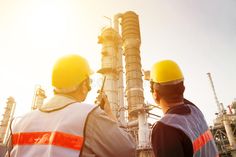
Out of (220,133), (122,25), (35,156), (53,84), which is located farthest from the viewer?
(122,25)

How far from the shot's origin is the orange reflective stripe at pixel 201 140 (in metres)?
2.18

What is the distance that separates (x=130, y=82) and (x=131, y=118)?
4.61 metres

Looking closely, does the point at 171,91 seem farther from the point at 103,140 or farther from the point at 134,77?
the point at 134,77

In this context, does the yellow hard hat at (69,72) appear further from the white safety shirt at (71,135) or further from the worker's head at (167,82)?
the worker's head at (167,82)

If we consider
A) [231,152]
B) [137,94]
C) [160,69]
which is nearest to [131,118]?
[137,94]

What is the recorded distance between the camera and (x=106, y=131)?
→ 79.6 inches

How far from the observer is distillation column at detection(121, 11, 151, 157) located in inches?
935

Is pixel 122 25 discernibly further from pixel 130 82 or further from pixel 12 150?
pixel 12 150

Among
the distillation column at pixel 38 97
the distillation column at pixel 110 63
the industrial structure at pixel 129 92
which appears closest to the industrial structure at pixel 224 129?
the industrial structure at pixel 129 92

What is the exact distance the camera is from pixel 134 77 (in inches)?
1142

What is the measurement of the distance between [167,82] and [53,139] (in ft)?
4.96

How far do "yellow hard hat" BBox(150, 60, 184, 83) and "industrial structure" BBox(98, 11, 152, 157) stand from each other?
68.7 feet

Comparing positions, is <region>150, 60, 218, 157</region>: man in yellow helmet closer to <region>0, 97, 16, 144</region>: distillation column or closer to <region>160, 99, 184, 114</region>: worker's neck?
<region>160, 99, 184, 114</region>: worker's neck

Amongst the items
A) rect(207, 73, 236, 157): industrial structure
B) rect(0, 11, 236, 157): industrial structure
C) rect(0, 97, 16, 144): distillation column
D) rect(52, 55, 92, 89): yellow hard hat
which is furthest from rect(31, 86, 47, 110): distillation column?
rect(52, 55, 92, 89): yellow hard hat
